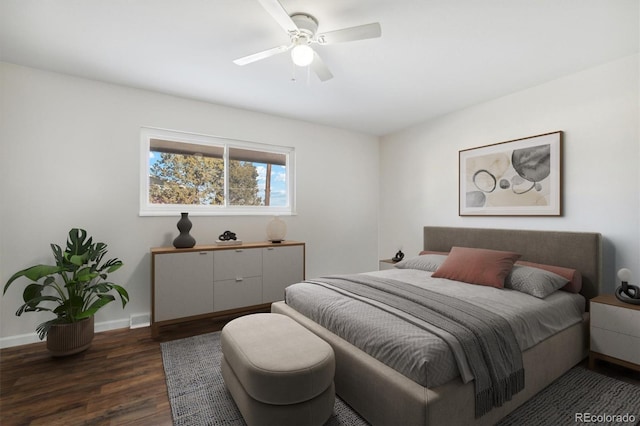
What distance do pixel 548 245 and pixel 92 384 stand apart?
158 inches

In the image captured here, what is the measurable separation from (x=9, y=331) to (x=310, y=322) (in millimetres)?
2760

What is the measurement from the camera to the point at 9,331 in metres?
2.53

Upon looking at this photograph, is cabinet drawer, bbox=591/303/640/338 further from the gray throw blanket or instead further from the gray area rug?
the gray throw blanket

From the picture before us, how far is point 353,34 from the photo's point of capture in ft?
5.87

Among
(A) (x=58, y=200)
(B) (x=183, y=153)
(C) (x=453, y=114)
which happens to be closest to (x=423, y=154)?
(C) (x=453, y=114)

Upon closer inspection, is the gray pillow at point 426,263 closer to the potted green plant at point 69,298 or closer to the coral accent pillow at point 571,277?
the coral accent pillow at point 571,277

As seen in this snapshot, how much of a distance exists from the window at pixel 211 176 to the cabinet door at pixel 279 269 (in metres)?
0.72

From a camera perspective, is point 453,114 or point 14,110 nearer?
point 14,110

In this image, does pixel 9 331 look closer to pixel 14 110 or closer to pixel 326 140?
pixel 14 110

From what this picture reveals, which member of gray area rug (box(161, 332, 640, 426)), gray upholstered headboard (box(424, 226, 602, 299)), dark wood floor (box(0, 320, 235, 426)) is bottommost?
dark wood floor (box(0, 320, 235, 426))

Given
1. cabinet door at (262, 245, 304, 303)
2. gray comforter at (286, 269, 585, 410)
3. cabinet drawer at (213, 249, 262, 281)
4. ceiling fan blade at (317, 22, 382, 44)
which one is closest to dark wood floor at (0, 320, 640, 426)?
gray comforter at (286, 269, 585, 410)

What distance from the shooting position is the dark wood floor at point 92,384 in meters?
1.67

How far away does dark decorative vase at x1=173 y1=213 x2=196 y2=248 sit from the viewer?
3.00m

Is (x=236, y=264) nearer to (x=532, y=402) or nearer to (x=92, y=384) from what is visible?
(x=92, y=384)
